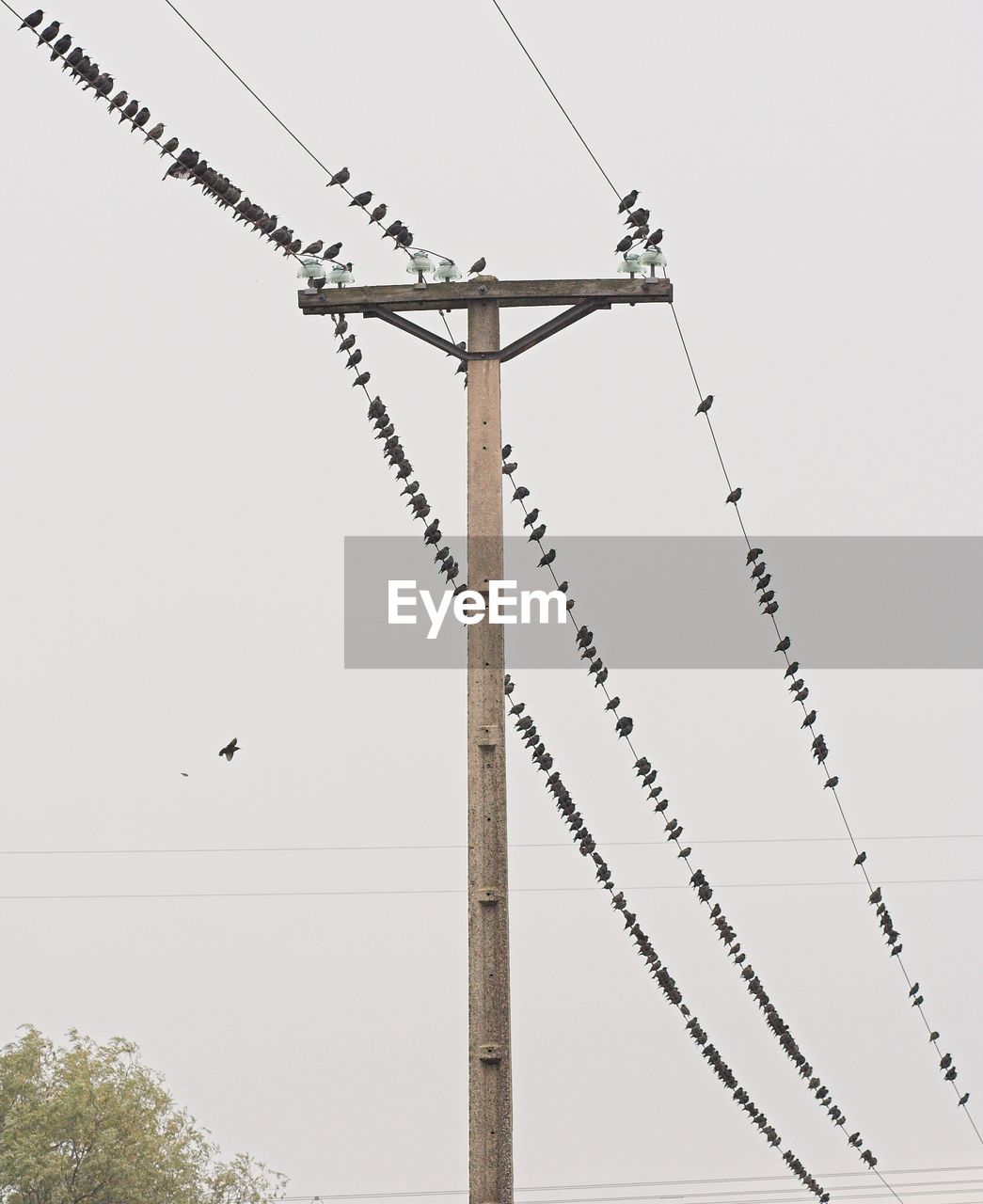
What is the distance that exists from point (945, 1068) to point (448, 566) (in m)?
15.9

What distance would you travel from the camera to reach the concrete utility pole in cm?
1212

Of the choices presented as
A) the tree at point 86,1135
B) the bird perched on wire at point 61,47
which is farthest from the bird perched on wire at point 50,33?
the tree at point 86,1135

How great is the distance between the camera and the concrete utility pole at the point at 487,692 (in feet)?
39.8

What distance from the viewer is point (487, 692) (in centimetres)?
1245

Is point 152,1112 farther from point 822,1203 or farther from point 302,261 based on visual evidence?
point 302,261

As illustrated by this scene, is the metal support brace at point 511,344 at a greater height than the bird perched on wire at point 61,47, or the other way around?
the bird perched on wire at point 61,47

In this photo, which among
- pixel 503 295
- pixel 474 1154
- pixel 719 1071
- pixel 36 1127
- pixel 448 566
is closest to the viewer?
pixel 474 1154

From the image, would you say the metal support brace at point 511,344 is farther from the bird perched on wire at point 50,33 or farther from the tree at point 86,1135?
the tree at point 86,1135

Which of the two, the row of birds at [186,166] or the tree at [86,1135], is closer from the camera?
the row of birds at [186,166]

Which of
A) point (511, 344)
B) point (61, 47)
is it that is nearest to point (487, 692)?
point (511, 344)

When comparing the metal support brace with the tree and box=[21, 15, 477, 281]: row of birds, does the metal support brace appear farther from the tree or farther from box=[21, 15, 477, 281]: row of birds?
the tree

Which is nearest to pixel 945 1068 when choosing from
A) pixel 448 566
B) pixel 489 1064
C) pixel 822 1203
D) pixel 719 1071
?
pixel 719 1071

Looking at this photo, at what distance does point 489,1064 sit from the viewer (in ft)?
39.9

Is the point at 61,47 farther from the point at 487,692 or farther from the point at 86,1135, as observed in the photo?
the point at 86,1135
